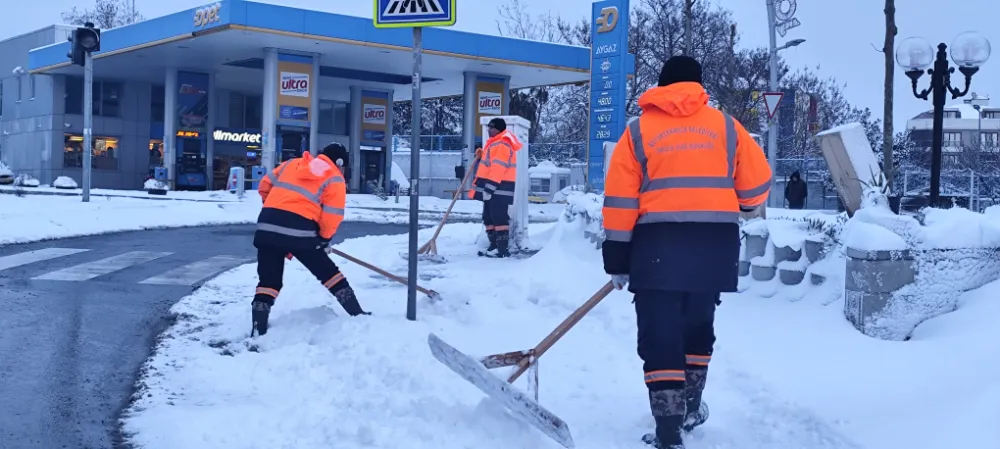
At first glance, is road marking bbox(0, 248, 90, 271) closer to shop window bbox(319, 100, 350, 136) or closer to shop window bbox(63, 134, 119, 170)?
shop window bbox(63, 134, 119, 170)

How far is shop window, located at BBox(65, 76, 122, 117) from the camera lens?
38.8 meters

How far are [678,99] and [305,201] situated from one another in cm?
330

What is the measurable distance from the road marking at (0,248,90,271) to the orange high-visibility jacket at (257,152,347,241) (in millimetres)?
5215

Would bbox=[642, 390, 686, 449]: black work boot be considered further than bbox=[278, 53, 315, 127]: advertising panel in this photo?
No

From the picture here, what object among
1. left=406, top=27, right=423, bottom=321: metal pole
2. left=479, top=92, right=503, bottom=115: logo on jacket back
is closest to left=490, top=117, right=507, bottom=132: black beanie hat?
left=406, top=27, right=423, bottom=321: metal pole

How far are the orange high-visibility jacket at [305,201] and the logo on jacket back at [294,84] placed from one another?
24.6m

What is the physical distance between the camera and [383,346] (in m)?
5.89

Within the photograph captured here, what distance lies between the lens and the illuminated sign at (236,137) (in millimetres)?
38375

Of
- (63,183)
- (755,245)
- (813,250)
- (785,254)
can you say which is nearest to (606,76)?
(755,245)

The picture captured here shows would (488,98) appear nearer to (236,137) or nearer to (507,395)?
(236,137)

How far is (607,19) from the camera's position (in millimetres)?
23766

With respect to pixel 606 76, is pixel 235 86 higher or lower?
higher

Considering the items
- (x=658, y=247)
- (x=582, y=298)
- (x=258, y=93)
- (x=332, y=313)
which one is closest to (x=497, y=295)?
(x=582, y=298)

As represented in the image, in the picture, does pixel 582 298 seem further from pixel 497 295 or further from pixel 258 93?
pixel 258 93
